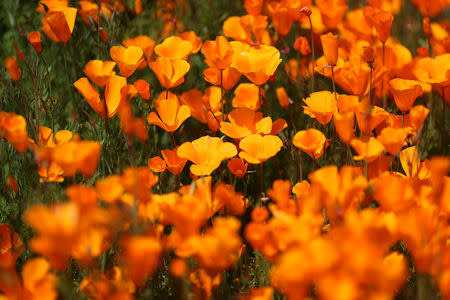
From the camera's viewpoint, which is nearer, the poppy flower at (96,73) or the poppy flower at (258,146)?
the poppy flower at (258,146)

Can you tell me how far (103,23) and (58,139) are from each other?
0.75 meters

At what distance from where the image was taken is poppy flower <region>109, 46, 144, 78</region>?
5.55 feet

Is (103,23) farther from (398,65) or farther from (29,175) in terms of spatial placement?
(398,65)

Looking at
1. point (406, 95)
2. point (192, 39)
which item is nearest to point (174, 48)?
point (192, 39)

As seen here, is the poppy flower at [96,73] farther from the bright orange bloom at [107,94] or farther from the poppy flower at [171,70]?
the poppy flower at [171,70]

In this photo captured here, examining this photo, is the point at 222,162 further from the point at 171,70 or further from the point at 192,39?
the point at 192,39

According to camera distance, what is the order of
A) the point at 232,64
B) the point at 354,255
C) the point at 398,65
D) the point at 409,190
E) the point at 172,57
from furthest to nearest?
the point at 398,65
the point at 172,57
the point at 232,64
the point at 409,190
the point at 354,255

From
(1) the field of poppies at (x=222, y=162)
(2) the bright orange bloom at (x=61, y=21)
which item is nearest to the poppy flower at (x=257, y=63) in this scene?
(1) the field of poppies at (x=222, y=162)

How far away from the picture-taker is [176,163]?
5.16ft

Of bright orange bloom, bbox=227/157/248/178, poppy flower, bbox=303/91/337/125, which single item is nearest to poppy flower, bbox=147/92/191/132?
bright orange bloom, bbox=227/157/248/178

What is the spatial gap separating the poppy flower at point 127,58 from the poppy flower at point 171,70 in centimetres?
7

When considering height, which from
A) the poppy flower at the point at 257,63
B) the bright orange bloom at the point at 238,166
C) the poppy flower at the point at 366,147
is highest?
the poppy flower at the point at 257,63

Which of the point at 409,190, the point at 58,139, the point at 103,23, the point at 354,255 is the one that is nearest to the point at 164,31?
the point at 103,23

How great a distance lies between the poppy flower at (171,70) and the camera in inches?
67.2
